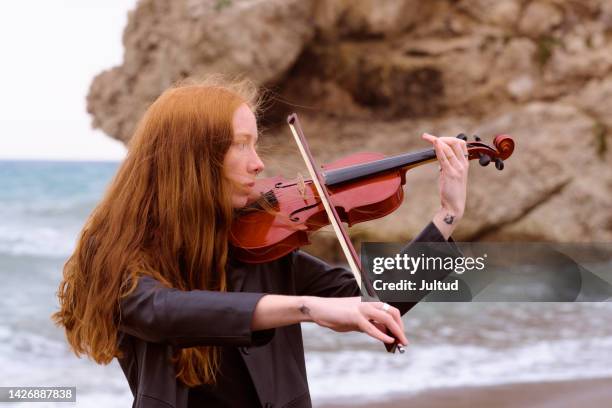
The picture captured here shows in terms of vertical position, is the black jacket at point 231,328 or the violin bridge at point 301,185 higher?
the violin bridge at point 301,185

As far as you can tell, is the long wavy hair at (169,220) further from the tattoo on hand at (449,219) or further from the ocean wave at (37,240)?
the ocean wave at (37,240)

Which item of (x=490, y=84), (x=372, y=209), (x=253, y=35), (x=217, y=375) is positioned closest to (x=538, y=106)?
(x=490, y=84)

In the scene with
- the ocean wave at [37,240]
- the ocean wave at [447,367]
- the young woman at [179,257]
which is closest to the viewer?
the young woman at [179,257]

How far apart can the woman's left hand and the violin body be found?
145 mm

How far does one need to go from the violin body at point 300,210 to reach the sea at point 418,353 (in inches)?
108

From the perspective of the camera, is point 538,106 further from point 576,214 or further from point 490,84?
point 576,214

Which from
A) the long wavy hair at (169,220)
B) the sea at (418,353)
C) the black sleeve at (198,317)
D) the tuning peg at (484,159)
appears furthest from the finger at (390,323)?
the sea at (418,353)

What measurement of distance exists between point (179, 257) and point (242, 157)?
7.6 inches

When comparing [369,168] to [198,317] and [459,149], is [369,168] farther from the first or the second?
[198,317]

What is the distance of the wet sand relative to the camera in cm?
405

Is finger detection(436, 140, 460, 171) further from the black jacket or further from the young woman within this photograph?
the young woman

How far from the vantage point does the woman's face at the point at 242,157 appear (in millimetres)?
1376

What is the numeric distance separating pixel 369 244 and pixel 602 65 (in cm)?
568

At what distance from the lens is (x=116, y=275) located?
49.6 inches
